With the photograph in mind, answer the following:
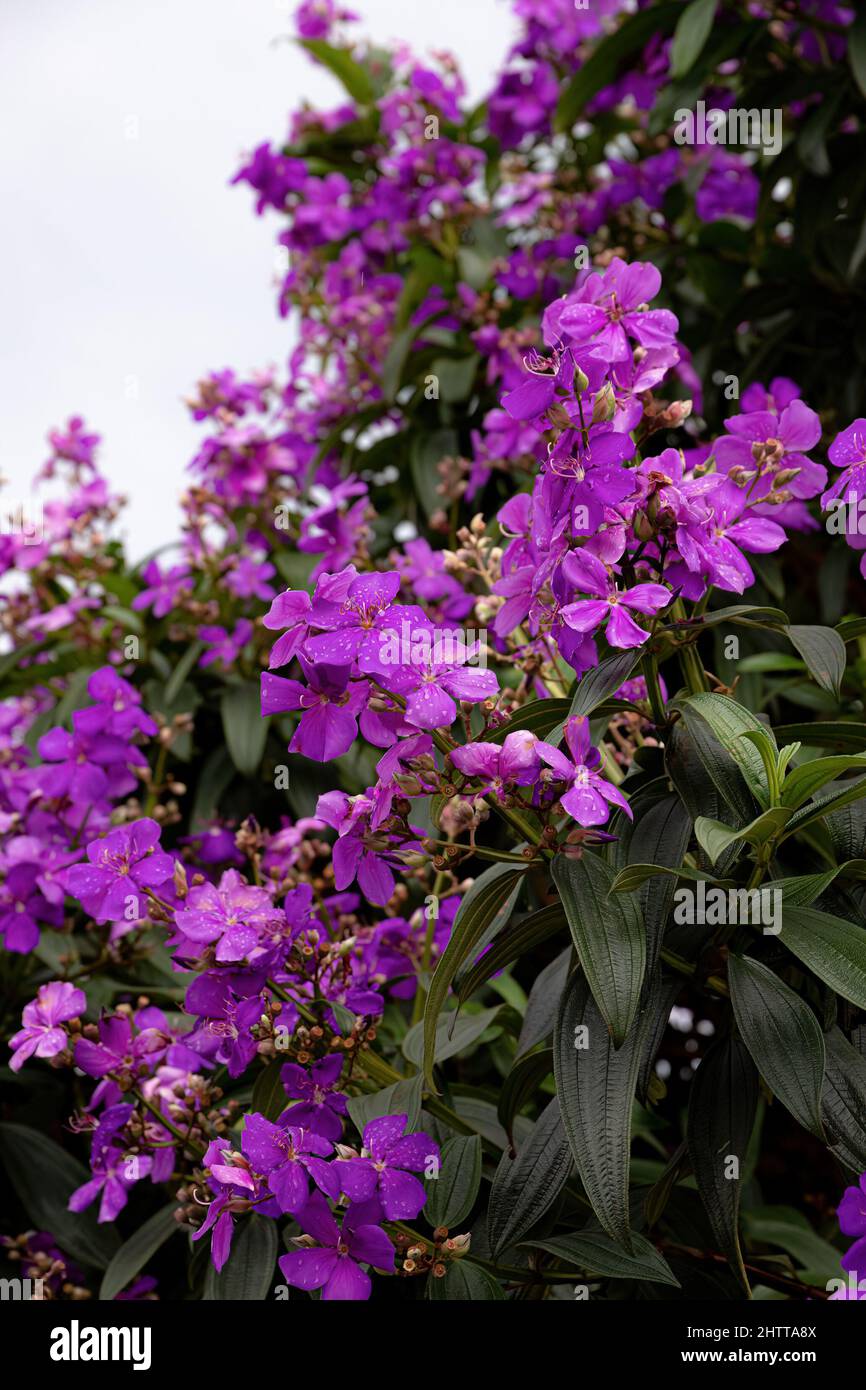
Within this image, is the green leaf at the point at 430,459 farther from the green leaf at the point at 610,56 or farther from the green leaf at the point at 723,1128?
the green leaf at the point at 723,1128

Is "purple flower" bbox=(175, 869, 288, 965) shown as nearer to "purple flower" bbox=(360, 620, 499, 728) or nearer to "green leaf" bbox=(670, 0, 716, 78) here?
"purple flower" bbox=(360, 620, 499, 728)

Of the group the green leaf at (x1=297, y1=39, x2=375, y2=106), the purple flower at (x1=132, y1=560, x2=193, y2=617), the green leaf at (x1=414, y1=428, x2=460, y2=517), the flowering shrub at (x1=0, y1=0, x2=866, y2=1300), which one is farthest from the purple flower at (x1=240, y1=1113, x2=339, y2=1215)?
the green leaf at (x1=297, y1=39, x2=375, y2=106)

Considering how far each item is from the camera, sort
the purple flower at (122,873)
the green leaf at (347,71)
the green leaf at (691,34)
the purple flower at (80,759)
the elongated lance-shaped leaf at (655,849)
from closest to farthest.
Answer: the elongated lance-shaped leaf at (655,849)
the purple flower at (122,873)
the purple flower at (80,759)
the green leaf at (691,34)
the green leaf at (347,71)

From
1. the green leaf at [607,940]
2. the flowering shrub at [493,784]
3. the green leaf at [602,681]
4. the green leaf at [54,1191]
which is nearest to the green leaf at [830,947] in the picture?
the flowering shrub at [493,784]

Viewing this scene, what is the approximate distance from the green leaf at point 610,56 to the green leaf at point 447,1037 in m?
1.73

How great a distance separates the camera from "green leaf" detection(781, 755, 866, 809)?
1.02m

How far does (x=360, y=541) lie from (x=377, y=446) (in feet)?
1.54

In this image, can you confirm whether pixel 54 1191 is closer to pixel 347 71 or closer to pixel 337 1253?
pixel 337 1253

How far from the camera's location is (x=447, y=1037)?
1365 mm

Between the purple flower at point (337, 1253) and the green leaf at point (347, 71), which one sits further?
the green leaf at point (347, 71)

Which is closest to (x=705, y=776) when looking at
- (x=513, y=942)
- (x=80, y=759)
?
(x=513, y=942)

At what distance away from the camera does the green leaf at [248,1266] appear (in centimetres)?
120
